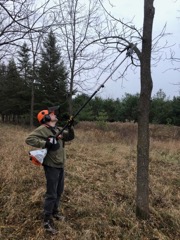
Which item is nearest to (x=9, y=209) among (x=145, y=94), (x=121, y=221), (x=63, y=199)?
(x=63, y=199)

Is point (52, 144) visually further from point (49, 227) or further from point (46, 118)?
Answer: point (49, 227)

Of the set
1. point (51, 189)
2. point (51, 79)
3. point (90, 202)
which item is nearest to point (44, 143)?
point (51, 189)

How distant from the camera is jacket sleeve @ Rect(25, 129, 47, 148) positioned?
15.0ft

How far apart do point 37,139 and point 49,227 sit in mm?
1345

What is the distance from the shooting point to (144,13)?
5180mm

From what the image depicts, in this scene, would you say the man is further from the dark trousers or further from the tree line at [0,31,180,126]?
the tree line at [0,31,180,126]

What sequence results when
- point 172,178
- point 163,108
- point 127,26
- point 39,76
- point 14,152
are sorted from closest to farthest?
point 127,26 → point 172,178 → point 14,152 → point 39,76 → point 163,108

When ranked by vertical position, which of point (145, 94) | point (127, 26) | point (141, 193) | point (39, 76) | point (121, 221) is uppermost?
point (39, 76)

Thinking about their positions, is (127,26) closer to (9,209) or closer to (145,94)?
(145,94)

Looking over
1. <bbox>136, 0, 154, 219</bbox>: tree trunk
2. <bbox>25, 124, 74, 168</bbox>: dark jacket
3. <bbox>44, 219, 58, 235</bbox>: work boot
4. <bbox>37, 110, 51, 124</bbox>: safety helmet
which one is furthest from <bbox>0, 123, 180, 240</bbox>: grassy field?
<bbox>37, 110, 51, 124</bbox>: safety helmet

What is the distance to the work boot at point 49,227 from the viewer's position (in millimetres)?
4566

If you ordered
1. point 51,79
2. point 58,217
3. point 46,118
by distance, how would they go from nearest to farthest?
point 46,118
point 58,217
point 51,79

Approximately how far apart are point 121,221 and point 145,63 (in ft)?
8.84

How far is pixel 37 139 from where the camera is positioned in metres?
4.62
